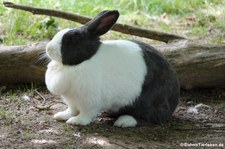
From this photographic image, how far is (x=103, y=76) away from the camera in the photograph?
387cm

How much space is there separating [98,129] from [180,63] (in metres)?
1.23

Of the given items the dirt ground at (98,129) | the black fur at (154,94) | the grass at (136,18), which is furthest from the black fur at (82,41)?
the grass at (136,18)

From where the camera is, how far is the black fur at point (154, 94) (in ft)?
13.0

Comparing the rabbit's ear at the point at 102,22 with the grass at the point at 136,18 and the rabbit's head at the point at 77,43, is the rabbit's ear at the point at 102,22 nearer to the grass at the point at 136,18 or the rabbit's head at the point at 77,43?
the rabbit's head at the point at 77,43

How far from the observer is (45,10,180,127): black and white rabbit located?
386cm

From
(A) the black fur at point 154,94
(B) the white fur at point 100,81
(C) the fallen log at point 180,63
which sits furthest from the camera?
(C) the fallen log at point 180,63

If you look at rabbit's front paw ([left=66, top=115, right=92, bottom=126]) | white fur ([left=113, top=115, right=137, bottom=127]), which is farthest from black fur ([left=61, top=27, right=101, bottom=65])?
white fur ([left=113, top=115, right=137, bottom=127])

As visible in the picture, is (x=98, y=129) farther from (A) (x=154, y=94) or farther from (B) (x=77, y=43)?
(B) (x=77, y=43)

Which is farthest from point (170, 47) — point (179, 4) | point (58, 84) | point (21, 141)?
point (179, 4)

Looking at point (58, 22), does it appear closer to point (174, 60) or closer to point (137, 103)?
point (174, 60)

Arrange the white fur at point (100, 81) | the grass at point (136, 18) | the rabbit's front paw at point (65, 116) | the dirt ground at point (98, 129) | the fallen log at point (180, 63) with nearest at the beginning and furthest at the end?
the dirt ground at point (98, 129) < the white fur at point (100, 81) < the rabbit's front paw at point (65, 116) < the fallen log at point (180, 63) < the grass at point (136, 18)

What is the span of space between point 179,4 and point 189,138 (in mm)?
3990

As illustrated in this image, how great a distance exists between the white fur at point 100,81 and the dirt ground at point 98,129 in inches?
5.9

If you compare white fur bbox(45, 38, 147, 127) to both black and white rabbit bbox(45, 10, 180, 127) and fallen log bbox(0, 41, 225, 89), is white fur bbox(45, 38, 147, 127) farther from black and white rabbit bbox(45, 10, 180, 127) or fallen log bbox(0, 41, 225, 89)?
fallen log bbox(0, 41, 225, 89)
